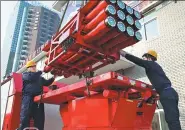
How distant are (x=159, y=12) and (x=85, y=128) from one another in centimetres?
804

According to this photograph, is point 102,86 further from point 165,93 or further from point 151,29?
point 151,29

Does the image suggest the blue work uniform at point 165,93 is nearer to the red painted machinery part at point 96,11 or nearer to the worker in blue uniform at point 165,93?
the worker in blue uniform at point 165,93

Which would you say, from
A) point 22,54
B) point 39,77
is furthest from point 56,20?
point 39,77

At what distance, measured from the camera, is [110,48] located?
11.8 ft

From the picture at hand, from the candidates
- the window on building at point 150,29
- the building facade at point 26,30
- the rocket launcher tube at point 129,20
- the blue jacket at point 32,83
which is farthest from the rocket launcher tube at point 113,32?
the building facade at point 26,30

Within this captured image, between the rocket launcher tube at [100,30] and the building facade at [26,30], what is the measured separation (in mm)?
34702

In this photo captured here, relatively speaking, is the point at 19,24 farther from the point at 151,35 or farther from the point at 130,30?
the point at 130,30

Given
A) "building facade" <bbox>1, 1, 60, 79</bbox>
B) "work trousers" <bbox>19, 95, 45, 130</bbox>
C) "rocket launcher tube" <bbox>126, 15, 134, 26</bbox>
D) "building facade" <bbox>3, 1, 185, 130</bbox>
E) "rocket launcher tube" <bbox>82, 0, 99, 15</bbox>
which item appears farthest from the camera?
"building facade" <bbox>1, 1, 60, 79</bbox>

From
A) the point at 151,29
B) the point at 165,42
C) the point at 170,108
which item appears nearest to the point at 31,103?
the point at 170,108

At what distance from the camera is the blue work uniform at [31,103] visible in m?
4.18

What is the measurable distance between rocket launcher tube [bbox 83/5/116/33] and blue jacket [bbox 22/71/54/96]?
74.9 inches

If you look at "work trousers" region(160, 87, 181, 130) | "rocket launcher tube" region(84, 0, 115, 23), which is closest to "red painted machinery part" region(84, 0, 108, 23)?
"rocket launcher tube" region(84, 0, 115, 23)

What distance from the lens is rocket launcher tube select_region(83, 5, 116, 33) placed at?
9.78 ft

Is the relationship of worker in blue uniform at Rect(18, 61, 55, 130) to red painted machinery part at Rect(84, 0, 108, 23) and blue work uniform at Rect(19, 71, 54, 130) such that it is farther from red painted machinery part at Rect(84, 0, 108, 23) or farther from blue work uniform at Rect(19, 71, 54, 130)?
red painted machinery part at Rect(84, 0, 108, 23)
